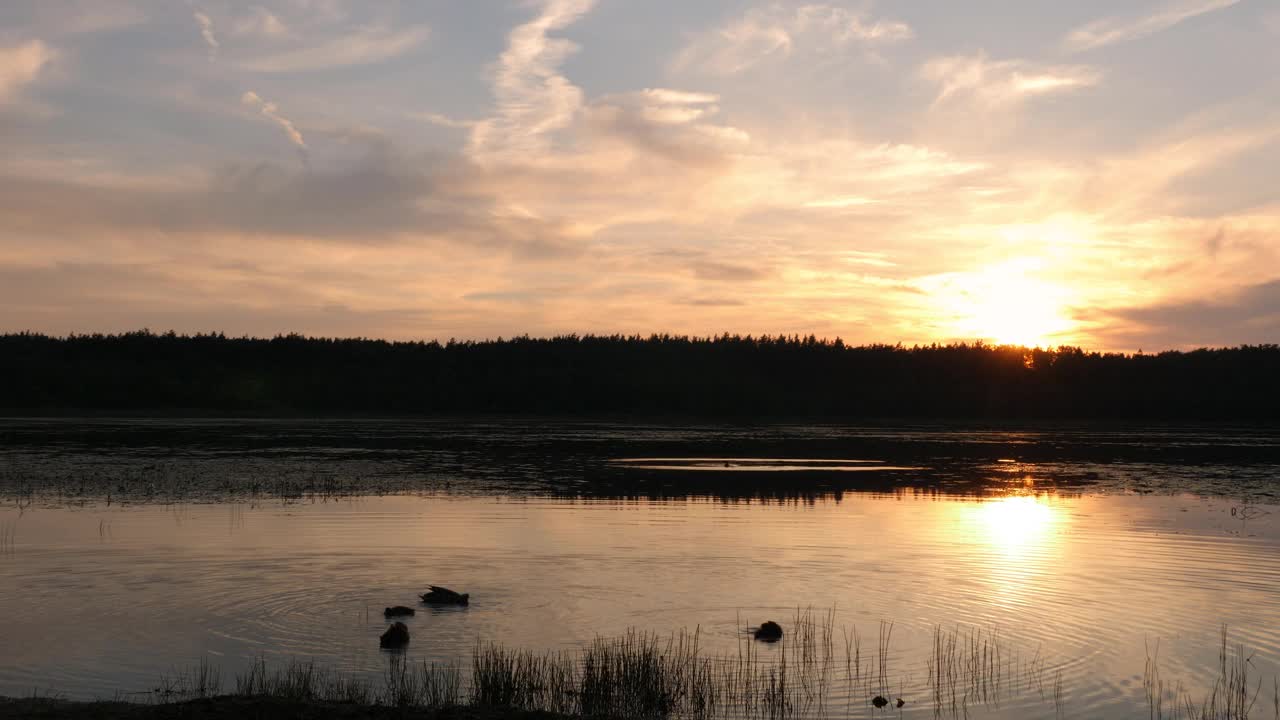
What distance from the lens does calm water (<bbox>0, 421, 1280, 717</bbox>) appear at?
14.7 metres

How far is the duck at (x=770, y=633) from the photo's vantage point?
15.8 m

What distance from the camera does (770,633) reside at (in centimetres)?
1580

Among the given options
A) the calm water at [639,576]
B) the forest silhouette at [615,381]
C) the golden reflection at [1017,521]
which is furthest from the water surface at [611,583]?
the forest silhouette at [615,381]

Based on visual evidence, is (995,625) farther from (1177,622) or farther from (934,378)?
(934,378)

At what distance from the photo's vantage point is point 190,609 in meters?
17.1

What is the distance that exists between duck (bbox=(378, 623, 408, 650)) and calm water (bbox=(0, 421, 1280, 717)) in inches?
8.4

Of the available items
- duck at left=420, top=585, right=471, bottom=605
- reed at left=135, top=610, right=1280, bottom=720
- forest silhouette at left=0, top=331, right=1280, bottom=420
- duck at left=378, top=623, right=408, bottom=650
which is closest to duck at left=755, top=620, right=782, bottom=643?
reed at left=135, top=610, right=1280, bottom=720

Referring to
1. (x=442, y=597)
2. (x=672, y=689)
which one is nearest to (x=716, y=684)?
(x=672, y=689)

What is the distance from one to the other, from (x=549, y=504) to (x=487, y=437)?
4642 centimetres

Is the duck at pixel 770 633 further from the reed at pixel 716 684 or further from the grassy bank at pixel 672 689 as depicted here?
the grassy bank at pixel 672 689

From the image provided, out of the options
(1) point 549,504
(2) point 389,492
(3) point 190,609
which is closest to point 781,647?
(3) point 190,609

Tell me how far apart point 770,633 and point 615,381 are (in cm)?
15069

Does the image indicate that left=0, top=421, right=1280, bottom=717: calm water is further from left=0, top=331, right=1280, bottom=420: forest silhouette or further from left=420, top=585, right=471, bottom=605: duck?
left=0, top=331, right=1280, bottom=420: forest silhouette

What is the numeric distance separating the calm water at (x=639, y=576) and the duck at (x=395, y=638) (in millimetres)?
213
